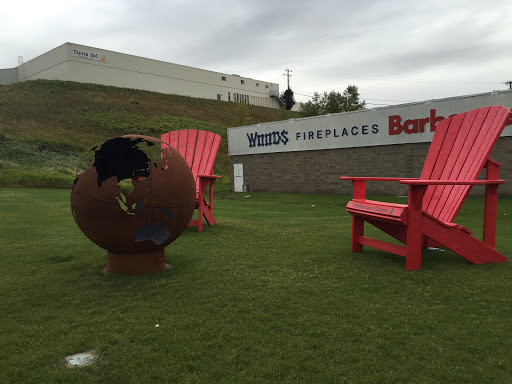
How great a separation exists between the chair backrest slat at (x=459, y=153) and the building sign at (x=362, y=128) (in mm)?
10317

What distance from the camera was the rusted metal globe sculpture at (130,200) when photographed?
3.32 meters

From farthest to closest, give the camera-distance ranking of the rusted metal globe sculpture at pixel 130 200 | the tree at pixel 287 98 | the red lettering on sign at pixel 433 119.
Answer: the tree at pixel 287 98
the red lettering on sign at pixel 433 119
the rusted metal globe sculpture at pixel 130 200

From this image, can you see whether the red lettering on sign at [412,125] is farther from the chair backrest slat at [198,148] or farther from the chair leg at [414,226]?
the chair leg at [414,226]

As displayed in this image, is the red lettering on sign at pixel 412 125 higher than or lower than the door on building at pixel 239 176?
higher

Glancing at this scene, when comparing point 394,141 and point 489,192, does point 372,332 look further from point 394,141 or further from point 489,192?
point 394,141

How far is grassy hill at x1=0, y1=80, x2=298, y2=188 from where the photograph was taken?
21.0 metres

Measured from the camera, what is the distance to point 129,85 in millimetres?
49125

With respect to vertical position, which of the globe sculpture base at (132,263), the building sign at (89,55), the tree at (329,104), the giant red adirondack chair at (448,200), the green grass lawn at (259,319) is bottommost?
the green grass lawn at (259,319)

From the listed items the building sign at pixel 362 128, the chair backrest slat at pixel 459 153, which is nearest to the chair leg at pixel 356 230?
the chair backrest slat at pixel 459 153

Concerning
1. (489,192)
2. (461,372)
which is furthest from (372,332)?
(489,192)

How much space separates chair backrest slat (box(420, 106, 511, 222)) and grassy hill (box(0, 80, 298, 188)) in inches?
629

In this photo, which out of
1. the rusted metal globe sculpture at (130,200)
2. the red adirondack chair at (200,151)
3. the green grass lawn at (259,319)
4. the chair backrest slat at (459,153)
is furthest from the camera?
the red adirondack chair at (200,151)

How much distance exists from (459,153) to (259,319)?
124 inches

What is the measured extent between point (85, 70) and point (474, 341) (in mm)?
51321
